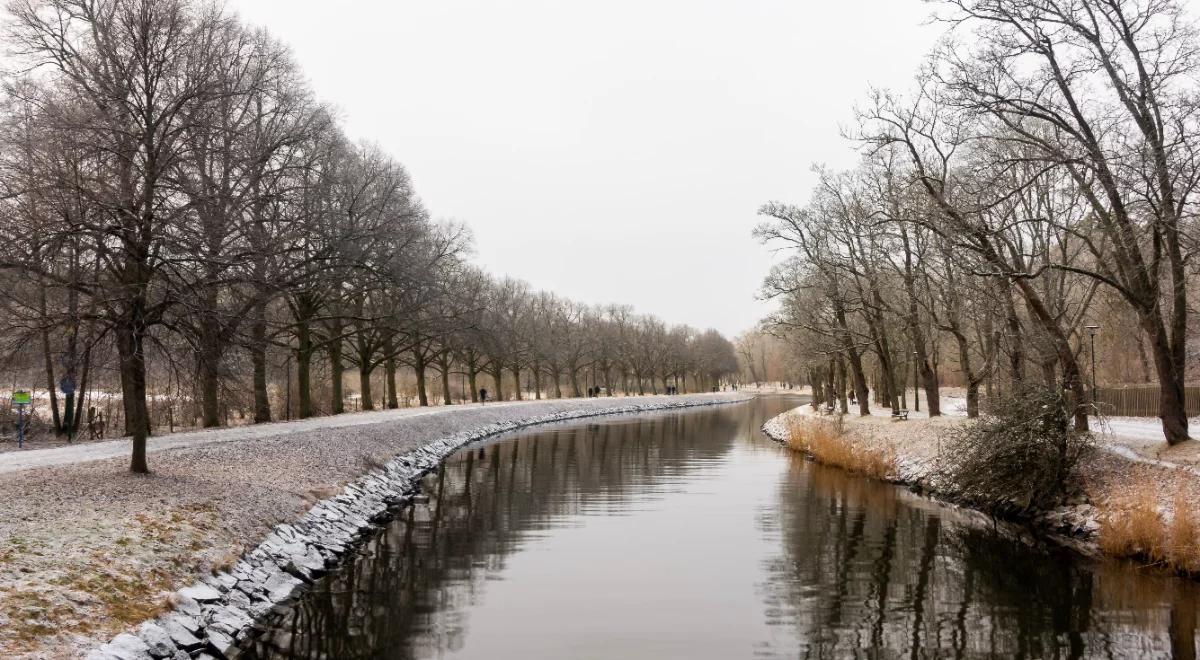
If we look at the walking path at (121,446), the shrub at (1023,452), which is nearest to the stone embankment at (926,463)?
the shrub at (1023,452)

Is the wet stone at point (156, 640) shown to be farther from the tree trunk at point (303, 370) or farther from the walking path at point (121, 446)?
the tree trunk at point (303, 370)

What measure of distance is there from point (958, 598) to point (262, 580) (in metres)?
9.88

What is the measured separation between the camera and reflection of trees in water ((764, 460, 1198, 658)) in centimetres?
998

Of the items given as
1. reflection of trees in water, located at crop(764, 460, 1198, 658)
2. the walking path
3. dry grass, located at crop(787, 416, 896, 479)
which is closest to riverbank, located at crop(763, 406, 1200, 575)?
reflection of trees in water, located at crop(764, 460, 1198, 658)

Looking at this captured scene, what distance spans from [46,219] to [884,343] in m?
29.3

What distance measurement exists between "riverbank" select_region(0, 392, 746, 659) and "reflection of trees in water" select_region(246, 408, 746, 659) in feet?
2.71

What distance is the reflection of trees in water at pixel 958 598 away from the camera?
998 centimetres

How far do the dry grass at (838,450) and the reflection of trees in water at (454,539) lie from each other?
343 cm

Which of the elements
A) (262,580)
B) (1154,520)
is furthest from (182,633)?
(1154,520)

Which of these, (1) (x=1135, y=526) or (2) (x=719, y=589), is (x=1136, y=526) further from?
(2) (x=719, y=589)

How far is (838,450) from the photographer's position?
2900cm

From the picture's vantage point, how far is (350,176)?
3291 centimetres

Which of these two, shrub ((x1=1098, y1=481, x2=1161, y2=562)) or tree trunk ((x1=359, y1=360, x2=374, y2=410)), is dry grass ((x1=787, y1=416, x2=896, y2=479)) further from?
tree trunk ((x1=359, y1=360, x2=374, y2=410))

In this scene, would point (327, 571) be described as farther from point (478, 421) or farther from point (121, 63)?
point (478, 421)
